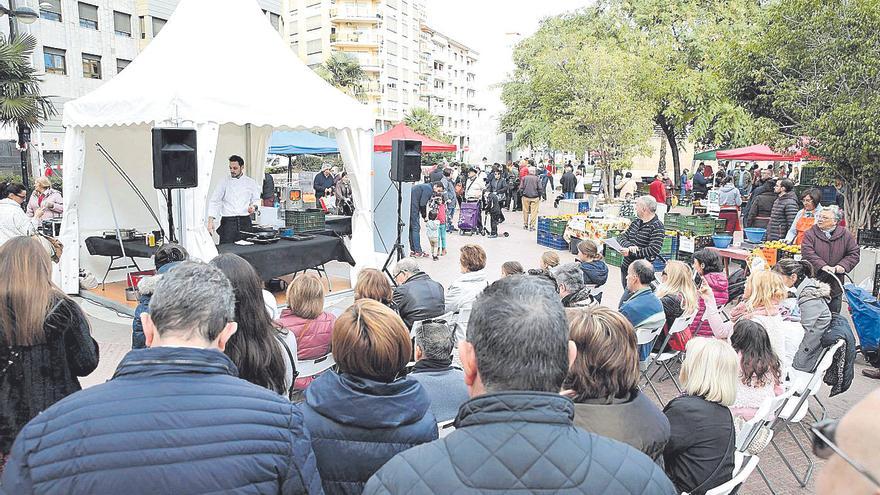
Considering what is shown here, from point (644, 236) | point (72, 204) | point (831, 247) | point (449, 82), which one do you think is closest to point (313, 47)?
point (449, 82)

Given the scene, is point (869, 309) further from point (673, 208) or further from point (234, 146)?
point (673, 208)

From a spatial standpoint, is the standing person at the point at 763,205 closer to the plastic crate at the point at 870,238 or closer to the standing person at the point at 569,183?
the plastic crate at the point at 870,238

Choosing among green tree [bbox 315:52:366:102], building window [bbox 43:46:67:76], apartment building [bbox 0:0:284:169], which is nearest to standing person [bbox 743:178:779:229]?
apartment building [bbox 0:0:284:169]

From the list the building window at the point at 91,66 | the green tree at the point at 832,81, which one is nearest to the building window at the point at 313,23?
the building window at the point at 91,66

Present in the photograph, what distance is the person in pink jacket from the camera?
3862 mm

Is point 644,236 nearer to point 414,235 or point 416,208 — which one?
point 416,208

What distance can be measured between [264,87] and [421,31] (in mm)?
68109

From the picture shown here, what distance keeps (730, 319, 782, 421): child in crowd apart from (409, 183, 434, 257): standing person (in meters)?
8.14

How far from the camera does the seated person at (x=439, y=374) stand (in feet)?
8.99

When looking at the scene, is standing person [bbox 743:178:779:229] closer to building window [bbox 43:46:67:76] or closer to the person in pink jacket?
the person in pink jacket

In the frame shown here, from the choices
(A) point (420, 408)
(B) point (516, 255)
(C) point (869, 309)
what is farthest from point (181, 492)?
(B) point (516, 255)

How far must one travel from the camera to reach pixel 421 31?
71.8 metres

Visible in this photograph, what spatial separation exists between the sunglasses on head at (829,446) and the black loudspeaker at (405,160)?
784cm

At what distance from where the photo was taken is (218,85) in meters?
7.29
